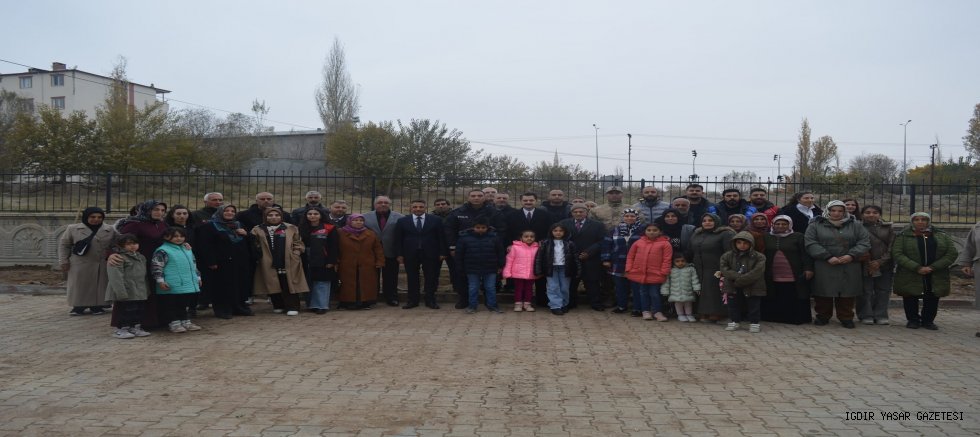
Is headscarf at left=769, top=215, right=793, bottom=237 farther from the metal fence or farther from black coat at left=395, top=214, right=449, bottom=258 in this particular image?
black coat at left=395, top=214, right=449, bottom=258

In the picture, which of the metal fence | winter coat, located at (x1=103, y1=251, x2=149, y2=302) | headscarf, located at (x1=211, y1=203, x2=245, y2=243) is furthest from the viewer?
the metal fence

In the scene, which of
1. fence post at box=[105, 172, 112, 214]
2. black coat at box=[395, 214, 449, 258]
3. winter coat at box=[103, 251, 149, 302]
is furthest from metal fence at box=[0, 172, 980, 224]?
winter coat at box=[103, 251, 149, 302]

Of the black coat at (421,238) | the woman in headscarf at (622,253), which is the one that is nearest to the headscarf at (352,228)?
Answer: the black coat at (421,238)

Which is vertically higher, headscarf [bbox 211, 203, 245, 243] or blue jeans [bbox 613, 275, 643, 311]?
headscarf [bbox 211, 203, 245, 243]

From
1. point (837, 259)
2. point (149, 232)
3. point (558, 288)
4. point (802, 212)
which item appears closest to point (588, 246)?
point (558, 288)

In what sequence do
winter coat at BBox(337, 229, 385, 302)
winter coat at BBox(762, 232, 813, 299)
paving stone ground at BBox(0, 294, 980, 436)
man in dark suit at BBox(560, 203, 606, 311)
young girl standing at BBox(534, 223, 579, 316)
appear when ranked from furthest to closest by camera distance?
winter coat at BBox(337, 229, 385, 302) < man in dark suit at BBox(560, 203, 606, 311) < young girl standing at BBox(534, 223, 579, 316) < winter coat at BBox(762, 232, 813, 299) < paving stone ground at BBox(0, 294, 980, 436)

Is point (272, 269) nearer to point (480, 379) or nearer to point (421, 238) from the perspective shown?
point (421, 238)

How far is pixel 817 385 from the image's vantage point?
5.89 m

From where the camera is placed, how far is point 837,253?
8.74 meters

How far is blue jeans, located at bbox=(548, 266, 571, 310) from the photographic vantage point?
32.3 ft

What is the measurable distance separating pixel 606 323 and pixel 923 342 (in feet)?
12.0

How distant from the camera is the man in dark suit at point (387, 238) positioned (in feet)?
34.3

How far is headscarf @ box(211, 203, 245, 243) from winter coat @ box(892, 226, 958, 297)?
876 centimetres

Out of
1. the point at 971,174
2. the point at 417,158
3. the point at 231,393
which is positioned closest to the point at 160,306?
the point at 231,393
